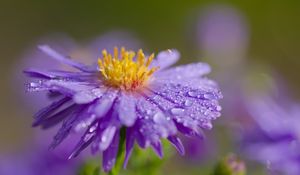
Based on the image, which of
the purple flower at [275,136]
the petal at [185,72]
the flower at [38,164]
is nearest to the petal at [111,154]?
the petal at [185,72]

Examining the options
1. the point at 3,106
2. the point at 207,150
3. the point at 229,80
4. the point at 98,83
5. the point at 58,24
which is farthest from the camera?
the point at 58,24

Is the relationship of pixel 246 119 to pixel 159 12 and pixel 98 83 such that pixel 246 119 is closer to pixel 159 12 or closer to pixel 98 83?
pixel 98 83

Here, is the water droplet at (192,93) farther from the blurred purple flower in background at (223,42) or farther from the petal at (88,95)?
the blurred purple flower in background at (223,42)

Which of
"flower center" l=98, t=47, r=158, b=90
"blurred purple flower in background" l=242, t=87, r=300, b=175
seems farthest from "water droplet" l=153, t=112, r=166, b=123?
"blurred purple flower in background" l=242, t=87, r=300, b=175


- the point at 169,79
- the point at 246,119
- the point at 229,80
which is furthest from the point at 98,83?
the point at 229,80

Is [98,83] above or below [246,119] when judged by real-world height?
above

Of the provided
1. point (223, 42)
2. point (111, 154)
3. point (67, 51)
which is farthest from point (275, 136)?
point (67, 51)

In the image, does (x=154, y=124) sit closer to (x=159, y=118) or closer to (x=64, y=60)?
(x=159, y=118)

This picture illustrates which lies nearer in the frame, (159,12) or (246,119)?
(246,119)
